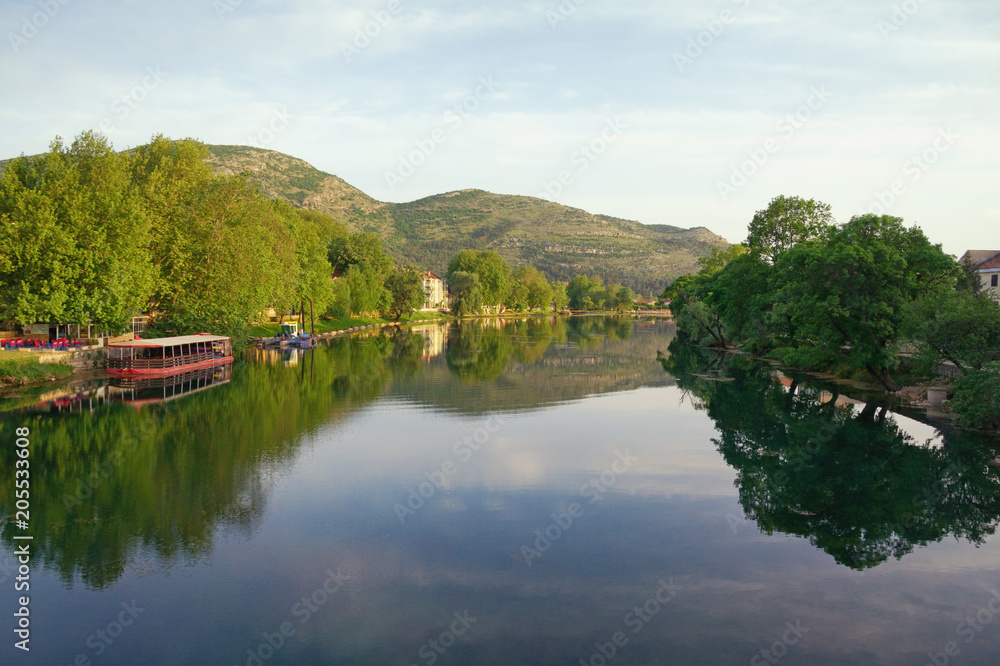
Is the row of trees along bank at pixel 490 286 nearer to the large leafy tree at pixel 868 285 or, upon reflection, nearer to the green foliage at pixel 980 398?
the large leafy tree at pixel 868 285

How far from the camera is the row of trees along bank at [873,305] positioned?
95.3ft

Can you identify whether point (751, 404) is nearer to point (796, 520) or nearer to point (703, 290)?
point (796, 520)

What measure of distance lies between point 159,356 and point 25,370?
28.8ft

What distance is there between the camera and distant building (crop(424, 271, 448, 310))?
170 m

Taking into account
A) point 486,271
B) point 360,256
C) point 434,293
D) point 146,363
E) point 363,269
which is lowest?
point 146,363

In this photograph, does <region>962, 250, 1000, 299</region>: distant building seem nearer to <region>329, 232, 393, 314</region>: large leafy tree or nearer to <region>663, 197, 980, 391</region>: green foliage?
<region>663, 197, 980, 391</region>: green foliage

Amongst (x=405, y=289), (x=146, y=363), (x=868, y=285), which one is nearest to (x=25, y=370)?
(x=146, y=363)

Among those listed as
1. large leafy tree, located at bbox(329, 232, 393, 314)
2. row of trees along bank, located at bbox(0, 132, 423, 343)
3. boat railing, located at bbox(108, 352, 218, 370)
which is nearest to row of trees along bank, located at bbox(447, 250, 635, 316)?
large leafy tree, located at bbox(329, 232, 393, 314)

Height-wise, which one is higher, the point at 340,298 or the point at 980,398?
the point at 340,298

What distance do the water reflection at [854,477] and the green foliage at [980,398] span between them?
1.03 metres

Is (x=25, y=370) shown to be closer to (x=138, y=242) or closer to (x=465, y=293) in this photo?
(x=138, y=242)

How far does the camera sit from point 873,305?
38188 millimetres

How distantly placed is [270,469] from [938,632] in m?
18.2

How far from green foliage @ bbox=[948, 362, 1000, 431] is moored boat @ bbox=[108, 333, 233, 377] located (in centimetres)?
Answer: 4461
